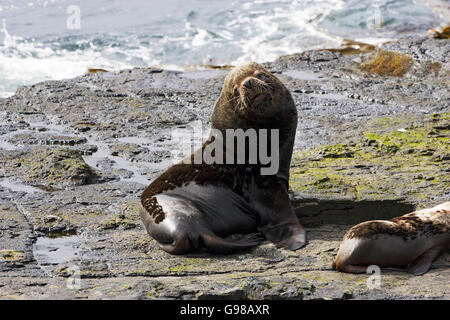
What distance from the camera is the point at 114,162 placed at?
8.33 m

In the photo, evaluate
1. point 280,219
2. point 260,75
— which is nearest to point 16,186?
point 260,75

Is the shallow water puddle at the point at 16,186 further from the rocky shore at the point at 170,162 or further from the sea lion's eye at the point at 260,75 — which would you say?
the sea lion's eye at the point at 260,75

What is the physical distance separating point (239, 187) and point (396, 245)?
1.54 m

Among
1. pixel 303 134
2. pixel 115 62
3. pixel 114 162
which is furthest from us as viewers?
pixel 115 62

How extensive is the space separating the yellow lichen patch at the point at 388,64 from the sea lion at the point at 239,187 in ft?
18.5

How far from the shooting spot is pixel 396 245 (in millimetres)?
5484

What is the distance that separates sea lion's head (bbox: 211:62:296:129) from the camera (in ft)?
21.2

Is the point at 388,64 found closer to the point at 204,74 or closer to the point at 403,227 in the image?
the point at 204,74

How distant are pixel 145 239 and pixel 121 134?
345 cm

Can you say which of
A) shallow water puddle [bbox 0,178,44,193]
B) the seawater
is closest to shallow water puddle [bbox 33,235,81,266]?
shallow water puddle [bbox 0,178,44,193]

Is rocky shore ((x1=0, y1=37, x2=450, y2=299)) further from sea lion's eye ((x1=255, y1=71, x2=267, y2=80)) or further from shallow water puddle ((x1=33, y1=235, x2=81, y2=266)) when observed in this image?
sea lion's eye ((x1=255, y1=71, x2=267, y2=80))
